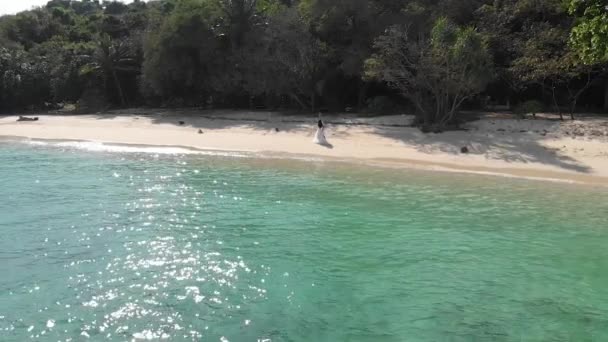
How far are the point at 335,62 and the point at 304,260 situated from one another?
2381 centimetres

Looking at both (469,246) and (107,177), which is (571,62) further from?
(107,177)

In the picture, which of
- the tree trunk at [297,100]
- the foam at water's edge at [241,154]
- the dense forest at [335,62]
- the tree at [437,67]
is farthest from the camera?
the tree trunk at [297,100]

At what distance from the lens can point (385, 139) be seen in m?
Answer: 25.4

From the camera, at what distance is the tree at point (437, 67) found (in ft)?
79.5

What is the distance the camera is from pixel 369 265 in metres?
10.3

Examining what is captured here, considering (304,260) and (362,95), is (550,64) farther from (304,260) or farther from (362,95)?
(304,260)

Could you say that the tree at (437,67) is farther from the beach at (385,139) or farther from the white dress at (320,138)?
the white dress at (320,138)

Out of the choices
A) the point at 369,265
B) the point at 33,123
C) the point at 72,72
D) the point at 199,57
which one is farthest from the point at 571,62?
the point at 72,72

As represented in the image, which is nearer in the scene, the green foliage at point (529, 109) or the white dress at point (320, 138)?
the white dress at point (320, 138)

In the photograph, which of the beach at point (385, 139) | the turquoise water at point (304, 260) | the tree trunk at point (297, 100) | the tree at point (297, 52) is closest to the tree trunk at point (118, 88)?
the beach at point (385, 139)

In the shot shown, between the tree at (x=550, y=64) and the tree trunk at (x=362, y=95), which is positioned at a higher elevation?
the tree at (x=550, y=64)

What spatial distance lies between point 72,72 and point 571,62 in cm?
3590

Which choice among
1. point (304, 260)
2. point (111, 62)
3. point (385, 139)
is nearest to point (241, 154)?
point (385, 139)

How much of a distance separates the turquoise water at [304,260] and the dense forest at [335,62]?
9.14m
